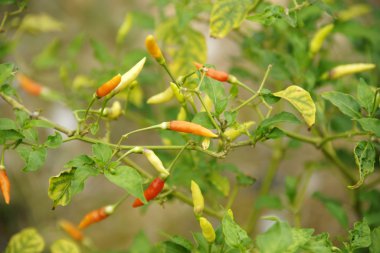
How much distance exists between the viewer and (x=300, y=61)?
1571mm

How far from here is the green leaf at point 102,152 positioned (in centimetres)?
115

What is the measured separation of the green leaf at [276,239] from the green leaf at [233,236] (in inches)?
5.8

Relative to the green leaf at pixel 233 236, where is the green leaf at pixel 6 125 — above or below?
above

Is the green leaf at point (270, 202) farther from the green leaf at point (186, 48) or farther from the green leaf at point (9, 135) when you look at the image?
the green leaf at point (9, 135)

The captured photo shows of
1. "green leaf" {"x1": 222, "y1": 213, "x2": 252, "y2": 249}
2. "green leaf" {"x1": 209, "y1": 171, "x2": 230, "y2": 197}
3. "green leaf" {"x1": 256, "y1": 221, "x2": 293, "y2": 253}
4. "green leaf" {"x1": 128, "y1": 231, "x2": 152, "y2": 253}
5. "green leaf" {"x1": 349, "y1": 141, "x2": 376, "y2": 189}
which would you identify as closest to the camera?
"green leaf" {"x1": 256, "y1": 221, "x2": 293, "y2": 253}

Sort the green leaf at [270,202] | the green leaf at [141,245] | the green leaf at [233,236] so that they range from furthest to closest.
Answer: the green leaf at [270,202], the green leaf at [141,245], the green leaf at [233,236]

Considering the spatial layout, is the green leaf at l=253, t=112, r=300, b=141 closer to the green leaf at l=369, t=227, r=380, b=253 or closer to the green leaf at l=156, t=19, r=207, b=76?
the green leaf at l=369, t=227, r=380, b=253

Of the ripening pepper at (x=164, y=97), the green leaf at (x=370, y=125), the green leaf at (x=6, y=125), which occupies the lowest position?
the green leaf at (x=370, y=125)

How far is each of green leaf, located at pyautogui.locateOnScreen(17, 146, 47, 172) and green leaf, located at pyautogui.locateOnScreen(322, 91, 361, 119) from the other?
0.69 m

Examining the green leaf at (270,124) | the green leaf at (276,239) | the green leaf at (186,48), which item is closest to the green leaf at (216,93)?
the green leaf at (270,124)

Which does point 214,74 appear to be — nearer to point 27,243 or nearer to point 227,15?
point 227,15

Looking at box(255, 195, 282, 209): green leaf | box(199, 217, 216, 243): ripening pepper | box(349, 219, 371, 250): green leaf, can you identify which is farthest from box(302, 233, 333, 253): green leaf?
box(255, 195, 282, 209): green leaf

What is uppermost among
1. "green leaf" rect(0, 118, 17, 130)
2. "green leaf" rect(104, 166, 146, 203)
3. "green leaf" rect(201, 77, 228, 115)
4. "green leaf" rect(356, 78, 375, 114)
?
"green leaf" rect(0, 118, 17, 130)

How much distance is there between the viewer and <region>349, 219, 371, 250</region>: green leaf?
115 centimetres
